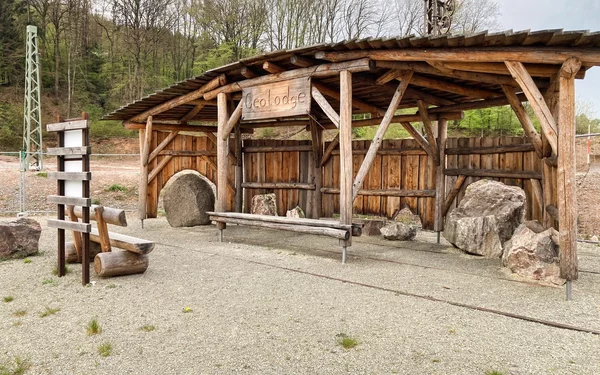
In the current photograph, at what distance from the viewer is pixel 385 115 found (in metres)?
6.81

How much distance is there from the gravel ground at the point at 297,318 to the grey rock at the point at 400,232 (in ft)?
6.84

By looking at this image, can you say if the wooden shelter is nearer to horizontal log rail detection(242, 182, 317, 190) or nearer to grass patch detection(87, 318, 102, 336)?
horizontal log rail detection(242, 182, 317, 190)

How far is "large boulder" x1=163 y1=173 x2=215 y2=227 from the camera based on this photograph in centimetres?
1085

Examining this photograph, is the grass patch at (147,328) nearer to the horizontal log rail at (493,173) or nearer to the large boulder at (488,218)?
the large boulder at (488,218)

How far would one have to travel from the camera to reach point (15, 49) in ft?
92.5

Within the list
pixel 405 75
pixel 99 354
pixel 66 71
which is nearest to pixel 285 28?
pixel 66 71

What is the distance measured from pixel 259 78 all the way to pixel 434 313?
530 centimetres

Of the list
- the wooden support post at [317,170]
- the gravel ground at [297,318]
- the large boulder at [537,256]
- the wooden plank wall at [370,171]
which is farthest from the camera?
the wooden support post at [317,170]

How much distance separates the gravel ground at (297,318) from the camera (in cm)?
312

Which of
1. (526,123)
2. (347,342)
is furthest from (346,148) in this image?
(347,342)

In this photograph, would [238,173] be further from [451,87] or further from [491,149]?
[491,149]

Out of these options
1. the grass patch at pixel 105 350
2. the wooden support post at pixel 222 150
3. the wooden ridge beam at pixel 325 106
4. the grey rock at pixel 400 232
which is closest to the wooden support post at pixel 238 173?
the wooden support post at pixel 222 150

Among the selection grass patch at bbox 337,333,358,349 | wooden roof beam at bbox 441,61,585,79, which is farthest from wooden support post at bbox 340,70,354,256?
grass patch at bbox 337,333,358,349

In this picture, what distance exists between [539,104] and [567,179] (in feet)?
3.05
